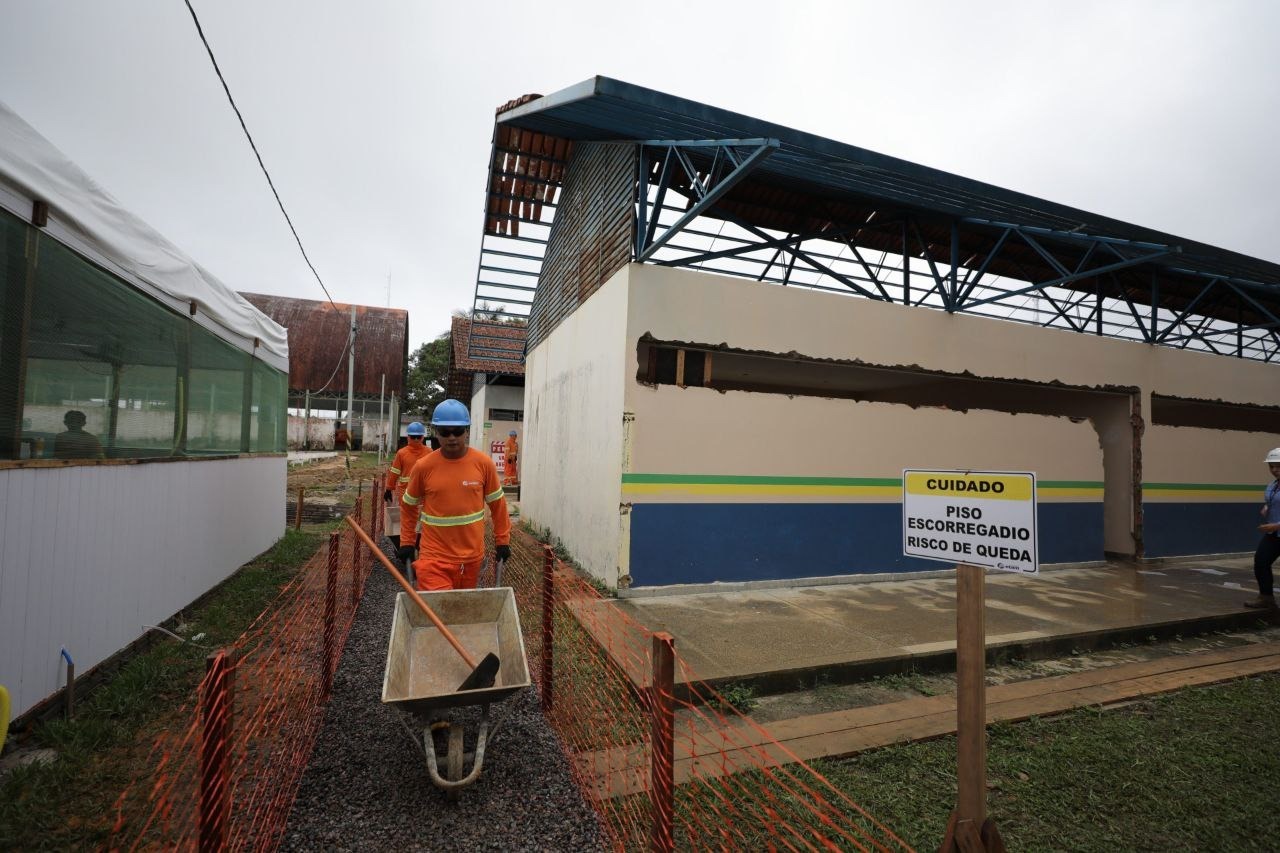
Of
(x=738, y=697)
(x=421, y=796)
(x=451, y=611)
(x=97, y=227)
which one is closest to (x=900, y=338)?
(x=738, y=697)

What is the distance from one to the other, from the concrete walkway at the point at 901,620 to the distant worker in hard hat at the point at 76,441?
4262 millimetres

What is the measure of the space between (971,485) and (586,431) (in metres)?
5.66

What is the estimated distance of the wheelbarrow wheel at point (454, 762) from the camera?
2.70 m

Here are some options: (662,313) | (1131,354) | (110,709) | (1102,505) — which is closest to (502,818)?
(110,709)

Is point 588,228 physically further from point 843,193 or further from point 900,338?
point 900,338

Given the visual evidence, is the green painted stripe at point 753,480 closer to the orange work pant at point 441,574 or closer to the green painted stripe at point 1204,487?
the orange work pant at point 441,574

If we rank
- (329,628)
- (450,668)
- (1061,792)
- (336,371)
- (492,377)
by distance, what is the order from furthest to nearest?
(336,371), (492,377), (329,628), (450,668), (1061,792)

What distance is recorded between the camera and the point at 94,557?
3.70 meters

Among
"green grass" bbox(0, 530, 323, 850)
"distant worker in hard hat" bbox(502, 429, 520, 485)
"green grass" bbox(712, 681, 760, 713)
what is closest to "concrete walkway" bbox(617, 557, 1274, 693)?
"green grass" bbox(712, 681, 760, 713)

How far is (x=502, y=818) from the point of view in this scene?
2.64m

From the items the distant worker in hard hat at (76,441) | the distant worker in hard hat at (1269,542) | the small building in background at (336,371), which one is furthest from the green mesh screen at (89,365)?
the small building in background at (336,371)

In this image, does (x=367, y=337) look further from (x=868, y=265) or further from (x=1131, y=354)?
(x=1131, y=354)

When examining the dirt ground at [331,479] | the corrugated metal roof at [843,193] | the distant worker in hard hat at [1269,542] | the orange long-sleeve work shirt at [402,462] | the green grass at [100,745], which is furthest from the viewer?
the dirt ground at [331,479]

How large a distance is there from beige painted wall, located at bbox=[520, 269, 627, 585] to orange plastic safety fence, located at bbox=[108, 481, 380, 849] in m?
2.89
